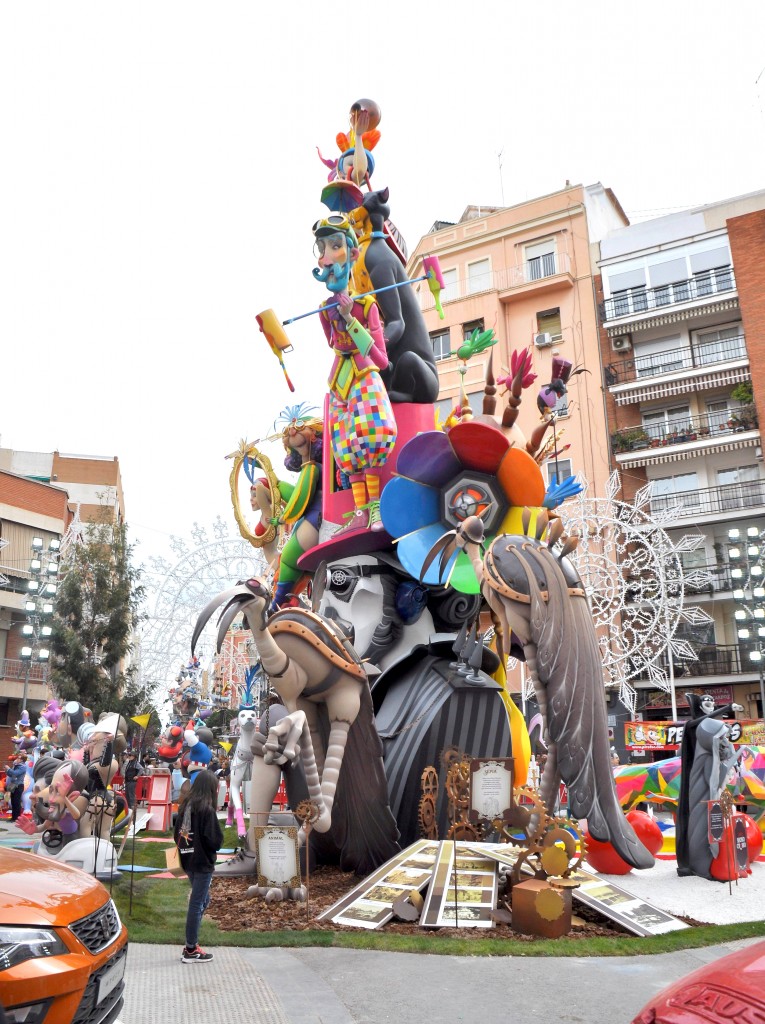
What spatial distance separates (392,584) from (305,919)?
505cm

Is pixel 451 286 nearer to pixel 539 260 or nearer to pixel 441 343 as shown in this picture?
pixel 441 343

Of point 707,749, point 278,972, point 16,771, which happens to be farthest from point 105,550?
point 278,972

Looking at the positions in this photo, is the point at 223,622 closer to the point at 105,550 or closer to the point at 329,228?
the point at 329,228

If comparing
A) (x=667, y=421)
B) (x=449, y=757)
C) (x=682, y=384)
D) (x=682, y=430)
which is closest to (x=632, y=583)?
(x=682, y=430)

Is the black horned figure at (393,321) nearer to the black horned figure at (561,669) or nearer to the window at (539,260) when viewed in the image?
the black horned figure at (561,669)

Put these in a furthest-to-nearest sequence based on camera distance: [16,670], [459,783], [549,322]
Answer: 1. [16,670]
2. [549,322]
3. [459,783]

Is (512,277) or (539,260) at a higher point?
(539,260)

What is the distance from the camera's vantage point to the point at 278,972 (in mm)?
5988

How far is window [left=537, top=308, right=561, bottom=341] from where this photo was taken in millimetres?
33219

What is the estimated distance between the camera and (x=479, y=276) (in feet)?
113

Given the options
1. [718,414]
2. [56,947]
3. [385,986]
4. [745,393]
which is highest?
[745,393]

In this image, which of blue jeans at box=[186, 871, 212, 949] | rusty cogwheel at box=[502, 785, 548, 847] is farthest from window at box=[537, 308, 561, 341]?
blue jeans at box=[186, 871, 212, 949]

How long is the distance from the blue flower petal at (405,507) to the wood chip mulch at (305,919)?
4.29 metres

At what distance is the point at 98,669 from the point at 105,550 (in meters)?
3.76
